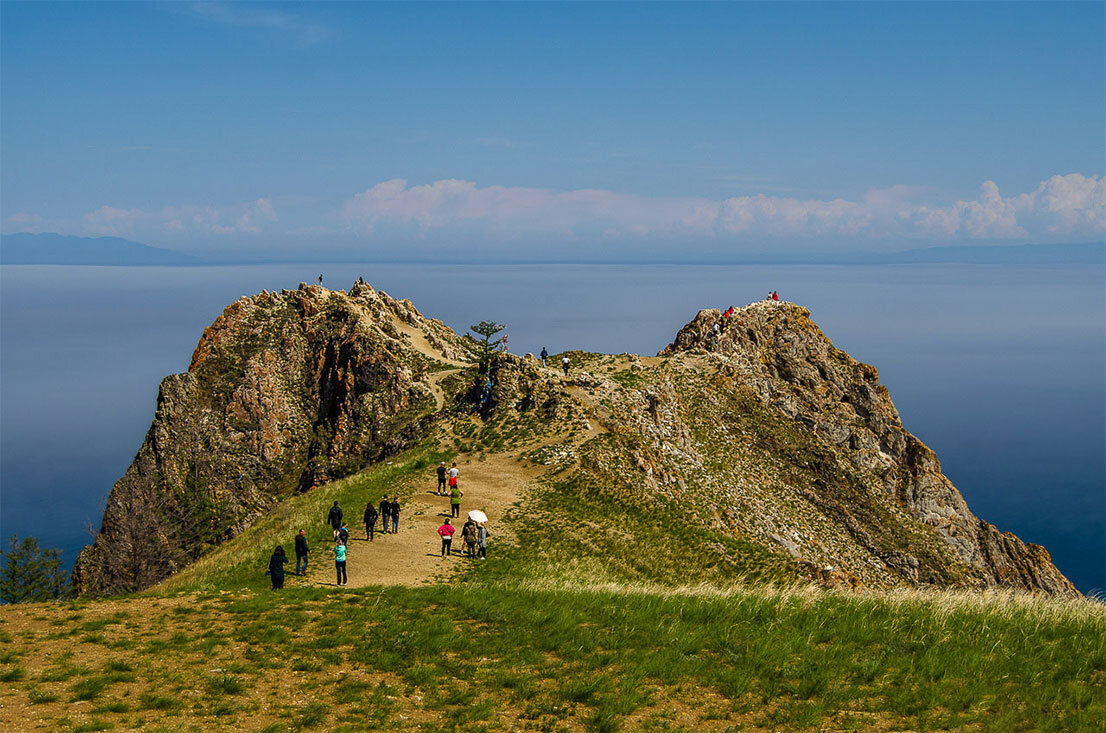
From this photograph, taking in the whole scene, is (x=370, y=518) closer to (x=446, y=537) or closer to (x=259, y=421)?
(x=446, y=537)

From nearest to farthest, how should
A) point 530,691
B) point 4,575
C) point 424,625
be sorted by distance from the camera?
point 530,691, point 424,625, point 4,575

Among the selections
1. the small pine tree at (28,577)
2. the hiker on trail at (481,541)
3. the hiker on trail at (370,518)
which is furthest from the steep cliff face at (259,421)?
the hiker on trail at (481,541)

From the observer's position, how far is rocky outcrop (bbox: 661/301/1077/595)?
69250 millimetres

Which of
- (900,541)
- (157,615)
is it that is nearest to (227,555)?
(157,615)

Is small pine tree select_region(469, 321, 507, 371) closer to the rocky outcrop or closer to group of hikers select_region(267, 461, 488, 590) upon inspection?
the rocky outcrop

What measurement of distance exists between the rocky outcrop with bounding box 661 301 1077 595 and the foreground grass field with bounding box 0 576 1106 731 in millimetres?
46345

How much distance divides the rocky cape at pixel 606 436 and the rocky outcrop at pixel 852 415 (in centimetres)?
23

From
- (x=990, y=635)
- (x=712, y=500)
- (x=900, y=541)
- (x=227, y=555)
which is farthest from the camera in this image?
(x=900, y=541)

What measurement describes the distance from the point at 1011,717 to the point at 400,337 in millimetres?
78349

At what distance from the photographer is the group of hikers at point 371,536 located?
27719 millimetres

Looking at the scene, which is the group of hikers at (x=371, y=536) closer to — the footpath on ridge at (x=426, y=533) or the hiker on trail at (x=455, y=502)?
the hiker on trail at (x=455, y=502)

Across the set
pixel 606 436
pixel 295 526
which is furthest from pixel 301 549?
pixel 606 436

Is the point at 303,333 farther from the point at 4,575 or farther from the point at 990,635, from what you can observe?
the point at 990,635

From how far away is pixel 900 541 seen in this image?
61.8 metres
